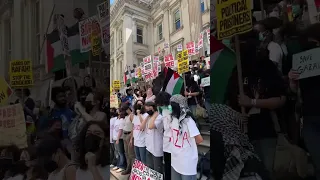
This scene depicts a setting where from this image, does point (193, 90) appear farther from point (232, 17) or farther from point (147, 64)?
point (232, 17)

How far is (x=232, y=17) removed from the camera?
1.62 meters

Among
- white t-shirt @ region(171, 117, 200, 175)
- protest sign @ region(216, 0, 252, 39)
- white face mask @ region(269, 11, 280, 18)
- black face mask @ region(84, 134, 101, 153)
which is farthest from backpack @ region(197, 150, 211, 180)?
white face mask @ region(269, 11, 280, 18)

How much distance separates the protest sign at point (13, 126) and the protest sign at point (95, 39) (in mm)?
569

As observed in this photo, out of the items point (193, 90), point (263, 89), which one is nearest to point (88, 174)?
point (263, 89)

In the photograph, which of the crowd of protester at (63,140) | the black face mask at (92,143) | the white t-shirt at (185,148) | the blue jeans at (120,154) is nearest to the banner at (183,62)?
the white t-shirt at (185,148)

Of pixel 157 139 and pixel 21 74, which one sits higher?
pixel 21 74

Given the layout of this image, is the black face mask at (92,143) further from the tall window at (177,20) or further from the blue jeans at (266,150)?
the tall window at (177,20)

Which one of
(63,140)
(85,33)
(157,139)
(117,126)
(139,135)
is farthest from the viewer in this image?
(117,126)

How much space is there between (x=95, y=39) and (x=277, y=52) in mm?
1125

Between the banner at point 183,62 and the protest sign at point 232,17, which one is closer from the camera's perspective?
the protest sign at point 232,17

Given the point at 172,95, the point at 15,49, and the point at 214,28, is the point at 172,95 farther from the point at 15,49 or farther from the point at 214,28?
the point at 15,49

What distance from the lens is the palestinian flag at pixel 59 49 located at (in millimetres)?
1656

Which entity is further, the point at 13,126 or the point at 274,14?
the point at 13,126

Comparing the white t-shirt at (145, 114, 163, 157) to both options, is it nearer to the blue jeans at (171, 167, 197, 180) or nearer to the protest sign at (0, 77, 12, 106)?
the blue jeans at (171, 167, 197, 180)
